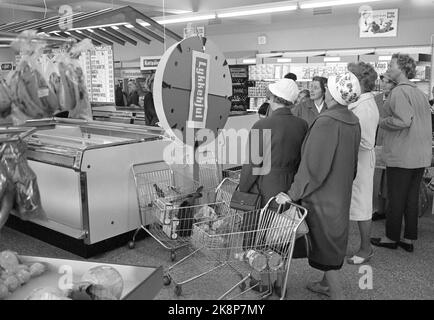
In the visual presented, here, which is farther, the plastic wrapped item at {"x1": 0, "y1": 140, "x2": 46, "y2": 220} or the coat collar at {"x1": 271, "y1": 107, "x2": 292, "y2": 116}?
the coat collar at {"x1": 271, "y1": 107, "x2": 292, "y2": 116}

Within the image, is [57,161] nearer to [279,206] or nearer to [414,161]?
[279,206]

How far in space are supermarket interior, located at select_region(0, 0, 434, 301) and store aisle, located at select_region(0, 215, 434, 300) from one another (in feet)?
0.06

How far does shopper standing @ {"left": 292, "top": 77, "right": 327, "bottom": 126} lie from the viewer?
492 centimetres

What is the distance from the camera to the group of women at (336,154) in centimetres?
271

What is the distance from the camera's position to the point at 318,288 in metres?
3.38

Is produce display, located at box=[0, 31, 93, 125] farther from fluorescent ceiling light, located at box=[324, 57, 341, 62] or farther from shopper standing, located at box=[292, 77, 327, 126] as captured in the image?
fluorescent ceiling light, located at box=[324, 57, 341, 62]

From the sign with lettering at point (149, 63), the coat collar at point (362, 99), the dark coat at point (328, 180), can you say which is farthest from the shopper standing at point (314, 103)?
the sign with lettering at point (149, 63)

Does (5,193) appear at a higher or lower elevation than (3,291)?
higher

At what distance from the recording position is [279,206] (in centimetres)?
291

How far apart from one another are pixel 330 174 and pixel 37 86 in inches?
72.4

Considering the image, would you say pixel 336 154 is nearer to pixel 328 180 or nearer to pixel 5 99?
pixel 328 180

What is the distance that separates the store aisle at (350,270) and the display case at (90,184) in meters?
0.26

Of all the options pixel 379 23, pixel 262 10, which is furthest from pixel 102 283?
pixel 379 23

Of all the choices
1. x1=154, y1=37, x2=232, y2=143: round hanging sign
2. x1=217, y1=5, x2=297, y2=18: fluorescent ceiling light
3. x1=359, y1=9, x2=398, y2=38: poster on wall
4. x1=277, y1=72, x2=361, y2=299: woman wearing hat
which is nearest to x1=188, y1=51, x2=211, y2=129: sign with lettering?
x1=154, y1=37, x2=232, y2=143: round hanging sign
